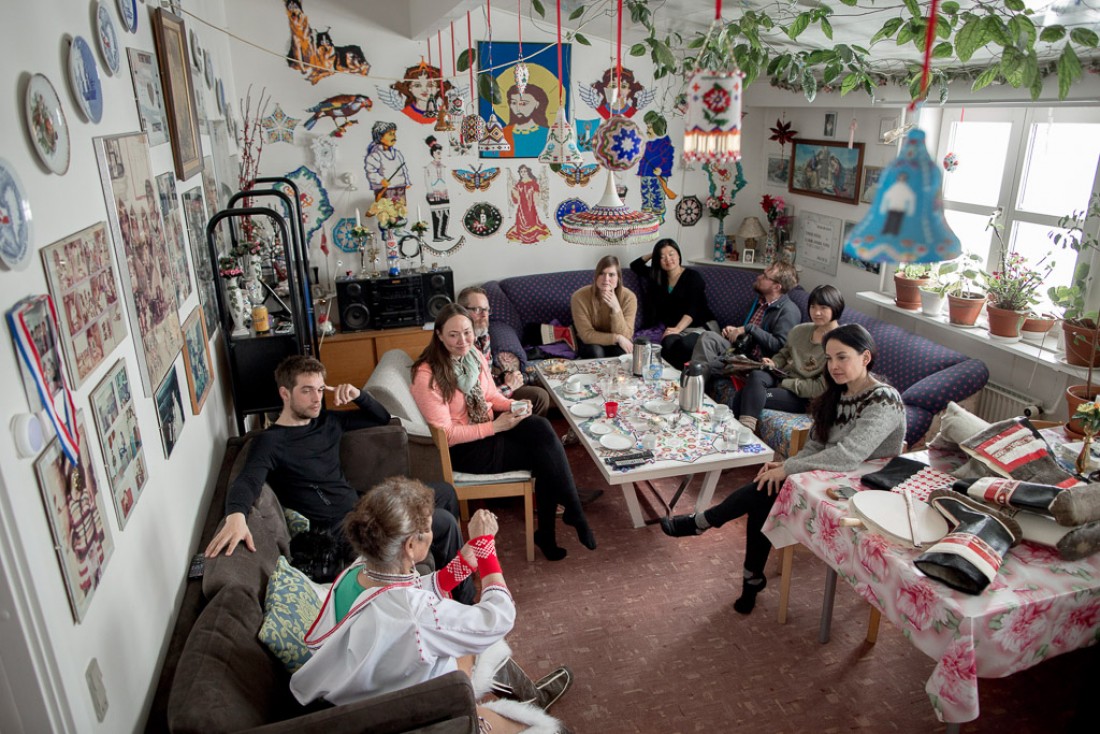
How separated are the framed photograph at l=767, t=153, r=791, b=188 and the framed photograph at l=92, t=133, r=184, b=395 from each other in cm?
495

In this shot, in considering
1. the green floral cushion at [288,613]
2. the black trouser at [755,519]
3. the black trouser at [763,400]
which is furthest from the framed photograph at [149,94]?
the black trouser at [763,400]

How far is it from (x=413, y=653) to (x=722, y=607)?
1698 millimetres

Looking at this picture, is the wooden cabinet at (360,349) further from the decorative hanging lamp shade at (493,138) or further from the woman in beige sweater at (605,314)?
the decorative hanging lamp shade at (493,138)

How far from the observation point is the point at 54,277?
1.50 m

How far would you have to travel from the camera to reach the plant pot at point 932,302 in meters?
4.46

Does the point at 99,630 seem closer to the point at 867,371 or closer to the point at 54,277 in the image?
the point at 54,277

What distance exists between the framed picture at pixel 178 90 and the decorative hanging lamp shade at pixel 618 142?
5.36ft

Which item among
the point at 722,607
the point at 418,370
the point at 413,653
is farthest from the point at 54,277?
the point at 722,607

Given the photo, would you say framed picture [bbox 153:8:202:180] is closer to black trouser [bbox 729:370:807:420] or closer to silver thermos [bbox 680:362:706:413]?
silver thermos [bbox 680:362:706:413]

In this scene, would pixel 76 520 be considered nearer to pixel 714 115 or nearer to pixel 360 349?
pixel 714 115

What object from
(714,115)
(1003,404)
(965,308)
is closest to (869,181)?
(965,308)

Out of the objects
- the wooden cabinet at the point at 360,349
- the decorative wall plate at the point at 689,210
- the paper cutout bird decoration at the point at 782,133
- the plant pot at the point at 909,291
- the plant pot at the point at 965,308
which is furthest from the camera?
the decorative wall plate at the point at 689,210

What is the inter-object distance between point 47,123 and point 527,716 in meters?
1.98

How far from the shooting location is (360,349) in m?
4.99
